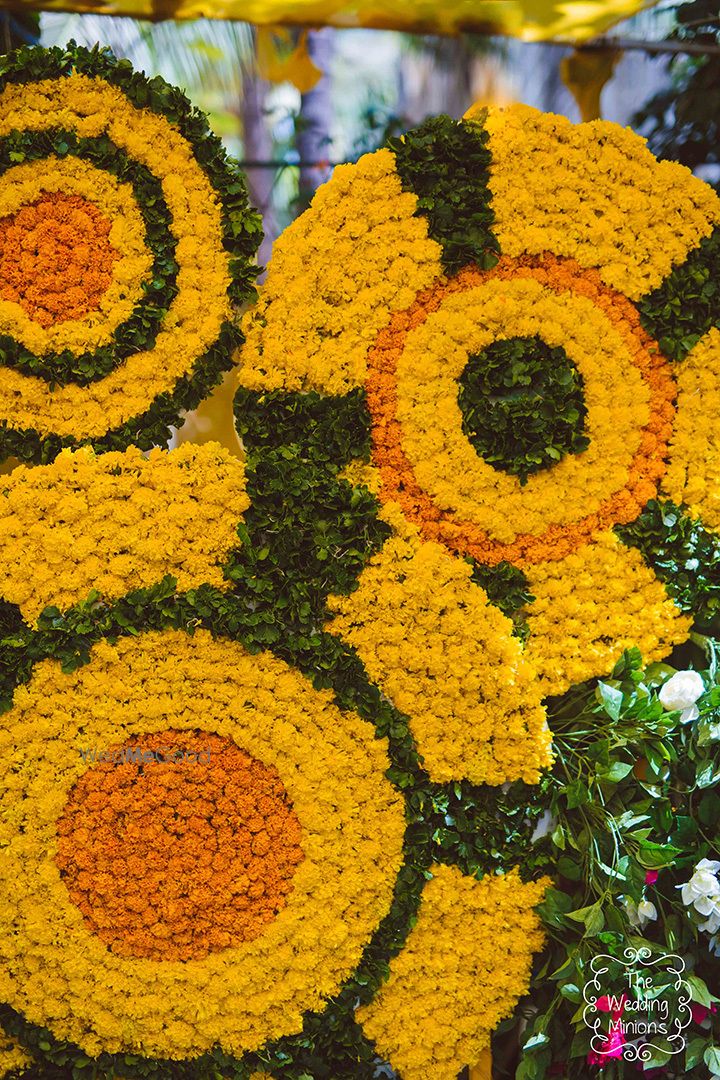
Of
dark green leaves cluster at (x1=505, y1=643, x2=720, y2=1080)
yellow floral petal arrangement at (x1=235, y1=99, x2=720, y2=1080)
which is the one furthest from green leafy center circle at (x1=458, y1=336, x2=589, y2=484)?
dark green leaves cluster at (x1=505, y1=643, x2=720, y2=1080)

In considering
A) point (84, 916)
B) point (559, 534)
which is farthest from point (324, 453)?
point (84, 916)

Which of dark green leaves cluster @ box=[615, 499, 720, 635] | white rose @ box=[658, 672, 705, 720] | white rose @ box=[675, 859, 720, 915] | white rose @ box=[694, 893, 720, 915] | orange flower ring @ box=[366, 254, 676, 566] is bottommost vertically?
white rose @ box=[694, 893, 720, 915]

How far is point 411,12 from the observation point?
256cm

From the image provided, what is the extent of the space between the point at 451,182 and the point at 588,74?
1.92 ft

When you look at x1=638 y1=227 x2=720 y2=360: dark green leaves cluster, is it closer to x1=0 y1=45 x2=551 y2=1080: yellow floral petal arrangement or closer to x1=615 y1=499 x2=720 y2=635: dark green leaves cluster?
x1=615 y1=499 x2=720 y2=635: dark green leaves cluster

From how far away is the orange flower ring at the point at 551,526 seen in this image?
2486mm

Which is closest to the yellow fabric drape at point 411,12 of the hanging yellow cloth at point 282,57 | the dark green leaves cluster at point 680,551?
the hanging yellow cloth at point 282,57

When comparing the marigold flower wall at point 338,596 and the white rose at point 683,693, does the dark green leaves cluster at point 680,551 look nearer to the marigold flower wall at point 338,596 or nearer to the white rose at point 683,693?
the marigold flower wall at point 338,596

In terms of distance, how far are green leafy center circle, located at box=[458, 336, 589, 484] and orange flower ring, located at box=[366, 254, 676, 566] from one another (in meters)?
0.17

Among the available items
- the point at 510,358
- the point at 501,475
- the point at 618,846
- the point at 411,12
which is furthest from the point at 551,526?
the point at 411,12

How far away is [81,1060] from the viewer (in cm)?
238

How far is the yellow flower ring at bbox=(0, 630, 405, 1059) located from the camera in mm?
2395

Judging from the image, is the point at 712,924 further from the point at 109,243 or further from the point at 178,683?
the point at 109,243

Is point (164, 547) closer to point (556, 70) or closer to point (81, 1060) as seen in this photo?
point (81, 1060)
